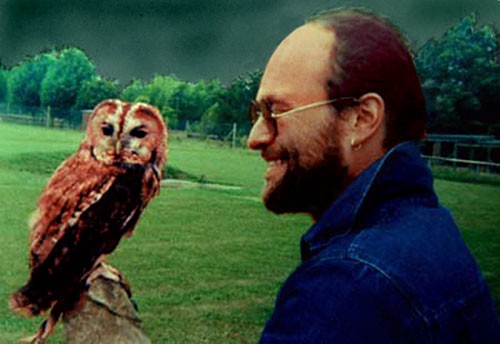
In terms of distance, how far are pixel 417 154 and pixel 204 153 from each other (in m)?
1.41

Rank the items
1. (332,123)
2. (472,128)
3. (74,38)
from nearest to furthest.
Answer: (332,123), (74,38), (472,128)

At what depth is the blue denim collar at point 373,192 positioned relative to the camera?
768 mm

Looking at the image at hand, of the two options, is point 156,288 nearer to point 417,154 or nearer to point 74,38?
point 74,38

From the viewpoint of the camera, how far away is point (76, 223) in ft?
6.30

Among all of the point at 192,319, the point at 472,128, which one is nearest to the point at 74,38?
the point at 192,319

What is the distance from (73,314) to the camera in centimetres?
196

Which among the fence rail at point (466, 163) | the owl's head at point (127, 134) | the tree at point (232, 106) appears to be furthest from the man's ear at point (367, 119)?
the fence rail at point (466, 163)

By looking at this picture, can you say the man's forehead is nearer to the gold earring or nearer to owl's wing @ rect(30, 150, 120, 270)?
Result: the gold earring

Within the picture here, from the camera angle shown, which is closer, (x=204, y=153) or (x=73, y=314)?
(x=73, y=314)

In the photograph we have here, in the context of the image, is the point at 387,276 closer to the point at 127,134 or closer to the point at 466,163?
the point at 127,134

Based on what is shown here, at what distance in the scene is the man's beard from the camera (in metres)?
0.92

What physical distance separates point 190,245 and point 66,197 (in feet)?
1.25

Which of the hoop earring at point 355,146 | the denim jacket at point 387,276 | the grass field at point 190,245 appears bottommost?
the grass field at point 190,245

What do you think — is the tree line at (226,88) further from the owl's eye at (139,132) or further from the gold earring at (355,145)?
the gold earring at (355,145)
